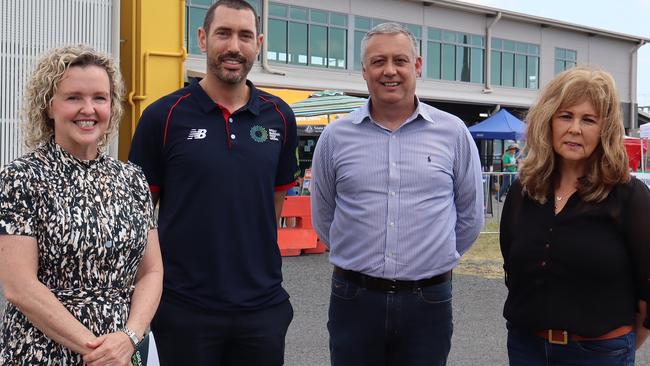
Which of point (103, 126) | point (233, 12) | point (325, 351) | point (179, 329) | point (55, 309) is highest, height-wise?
point (233, 12)

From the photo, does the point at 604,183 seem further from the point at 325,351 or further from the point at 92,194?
the point at 325,351

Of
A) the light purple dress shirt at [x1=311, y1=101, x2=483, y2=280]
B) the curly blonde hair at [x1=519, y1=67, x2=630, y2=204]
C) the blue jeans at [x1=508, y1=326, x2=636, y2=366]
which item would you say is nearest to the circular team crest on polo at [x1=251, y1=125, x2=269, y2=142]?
the light purple dress shirt at [x1=311, y1=101, x2=483, y2=280]

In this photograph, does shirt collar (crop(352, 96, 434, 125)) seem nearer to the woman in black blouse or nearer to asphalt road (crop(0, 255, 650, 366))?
the woman in black blouse

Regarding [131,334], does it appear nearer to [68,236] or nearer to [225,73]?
[68,236]

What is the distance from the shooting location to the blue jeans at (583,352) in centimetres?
299

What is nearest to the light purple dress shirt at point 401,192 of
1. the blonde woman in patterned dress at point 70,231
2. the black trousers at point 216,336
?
the black trousers at point 216,336

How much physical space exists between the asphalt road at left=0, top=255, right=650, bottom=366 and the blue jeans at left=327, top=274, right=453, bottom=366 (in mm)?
2212

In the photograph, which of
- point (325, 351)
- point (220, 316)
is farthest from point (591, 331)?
point (325, 351)

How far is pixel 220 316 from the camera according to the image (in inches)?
127

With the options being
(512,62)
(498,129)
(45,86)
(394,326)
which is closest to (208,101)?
(45,86)

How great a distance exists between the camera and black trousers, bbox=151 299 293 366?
10.6 feet

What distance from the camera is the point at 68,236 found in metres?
2.58

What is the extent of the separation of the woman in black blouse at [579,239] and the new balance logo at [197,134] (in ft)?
4.76

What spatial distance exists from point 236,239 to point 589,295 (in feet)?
5.00
